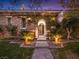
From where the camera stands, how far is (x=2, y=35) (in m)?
30.8

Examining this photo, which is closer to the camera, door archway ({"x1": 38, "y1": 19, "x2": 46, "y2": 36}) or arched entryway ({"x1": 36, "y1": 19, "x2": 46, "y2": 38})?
arched entryway ({"x1": 36, "y1": 19, "x2": 46, "y2": 38})

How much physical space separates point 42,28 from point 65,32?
4.19 metres

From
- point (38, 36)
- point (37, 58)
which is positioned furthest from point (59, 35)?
point (37, 58)

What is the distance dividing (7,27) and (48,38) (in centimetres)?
565

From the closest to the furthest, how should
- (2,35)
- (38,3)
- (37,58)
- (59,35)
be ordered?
(38,3) → (37,58) → (59,35) → (2,35)

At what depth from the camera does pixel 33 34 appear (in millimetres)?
30875

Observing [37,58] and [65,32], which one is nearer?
[37,58]

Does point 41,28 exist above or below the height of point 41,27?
below

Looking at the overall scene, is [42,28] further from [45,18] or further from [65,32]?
[65,32]

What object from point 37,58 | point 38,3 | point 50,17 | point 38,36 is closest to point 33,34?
point 38,36

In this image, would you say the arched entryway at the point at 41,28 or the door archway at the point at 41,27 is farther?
the door archway at the point at 41,27

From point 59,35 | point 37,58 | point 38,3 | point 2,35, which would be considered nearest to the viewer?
point 38,3

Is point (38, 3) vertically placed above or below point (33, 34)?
above

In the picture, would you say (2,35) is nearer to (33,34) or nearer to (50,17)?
(33,34)
